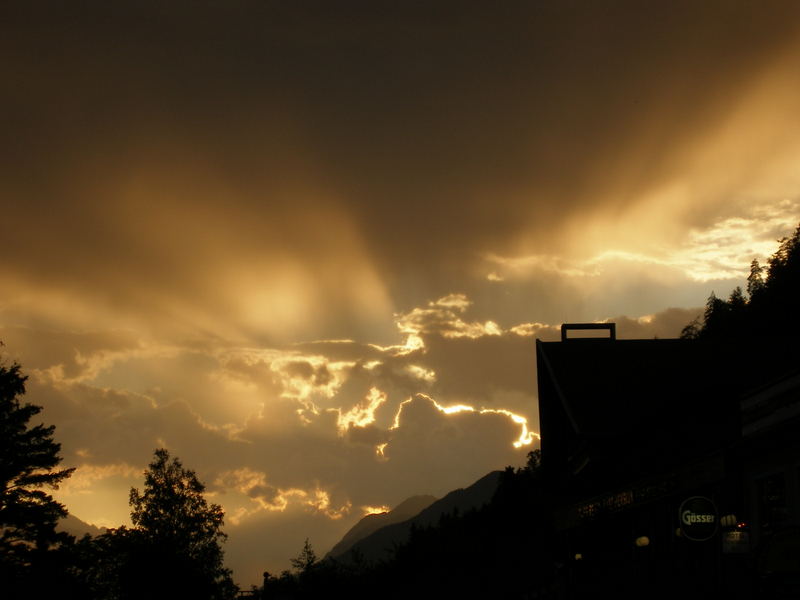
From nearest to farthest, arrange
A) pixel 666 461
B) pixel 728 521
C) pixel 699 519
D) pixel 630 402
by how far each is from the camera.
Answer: pixel 699 519
pixel 728 521
pixel 666 461
pixel 630 402

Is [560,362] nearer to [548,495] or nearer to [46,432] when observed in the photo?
[548,495]

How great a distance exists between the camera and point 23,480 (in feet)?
194

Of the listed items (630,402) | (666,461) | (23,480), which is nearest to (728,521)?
(666,461)

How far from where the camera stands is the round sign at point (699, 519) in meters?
16.1

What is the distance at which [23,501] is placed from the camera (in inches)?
2280

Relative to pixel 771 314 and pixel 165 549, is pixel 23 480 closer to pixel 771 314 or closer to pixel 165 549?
pixel 165 549

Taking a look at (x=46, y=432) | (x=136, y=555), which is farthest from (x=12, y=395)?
(x=136, y=555)

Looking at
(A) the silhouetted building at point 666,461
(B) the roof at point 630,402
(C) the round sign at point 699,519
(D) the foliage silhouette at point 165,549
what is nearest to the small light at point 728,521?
(A) the silhouetted building at point 666,461

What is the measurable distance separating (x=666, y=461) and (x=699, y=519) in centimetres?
592

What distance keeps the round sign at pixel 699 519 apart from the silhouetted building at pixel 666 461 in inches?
0.7

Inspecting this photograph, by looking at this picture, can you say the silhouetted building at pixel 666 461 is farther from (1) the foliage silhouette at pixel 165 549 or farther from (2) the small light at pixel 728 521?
(1) the foliage silhouette at pixel 165 549

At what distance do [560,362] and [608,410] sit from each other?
4035mm

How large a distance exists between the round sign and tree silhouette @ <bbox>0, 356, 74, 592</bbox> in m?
48.6

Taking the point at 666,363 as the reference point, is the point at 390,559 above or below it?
below
